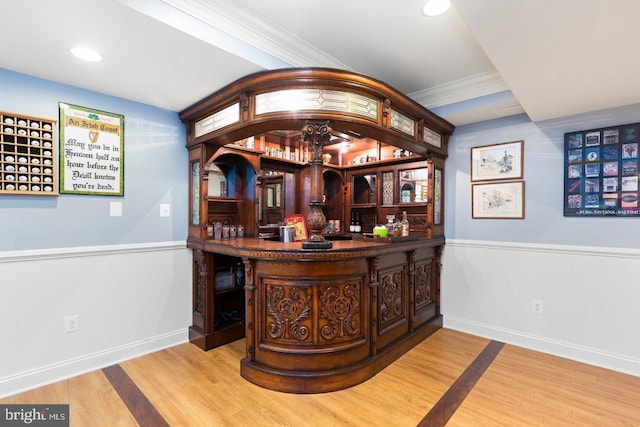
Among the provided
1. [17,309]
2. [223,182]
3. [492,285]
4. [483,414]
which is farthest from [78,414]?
[492,285]

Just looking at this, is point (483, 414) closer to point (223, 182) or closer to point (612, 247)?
point (612, 247)

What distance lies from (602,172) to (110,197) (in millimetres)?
4314

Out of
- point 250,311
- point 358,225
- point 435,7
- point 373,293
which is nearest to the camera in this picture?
point 435,7

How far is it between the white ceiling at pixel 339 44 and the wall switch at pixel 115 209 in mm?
950

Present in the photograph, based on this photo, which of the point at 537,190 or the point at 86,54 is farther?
the point at 537,190

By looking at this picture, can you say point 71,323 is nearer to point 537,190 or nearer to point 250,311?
point 250,311

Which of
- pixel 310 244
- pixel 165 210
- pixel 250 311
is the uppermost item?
pixel 165 210

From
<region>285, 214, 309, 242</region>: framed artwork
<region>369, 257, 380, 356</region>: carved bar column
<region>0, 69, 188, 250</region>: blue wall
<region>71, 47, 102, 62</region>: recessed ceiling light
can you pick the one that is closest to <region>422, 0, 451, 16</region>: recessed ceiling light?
<region>369, 257, 380, 356</region>: carved bar column

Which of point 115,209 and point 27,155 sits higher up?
point 27,155

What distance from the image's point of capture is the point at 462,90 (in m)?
3.08

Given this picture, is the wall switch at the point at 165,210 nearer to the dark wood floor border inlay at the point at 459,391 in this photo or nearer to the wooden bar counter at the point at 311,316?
the wooden bar counter at the point at 311,316

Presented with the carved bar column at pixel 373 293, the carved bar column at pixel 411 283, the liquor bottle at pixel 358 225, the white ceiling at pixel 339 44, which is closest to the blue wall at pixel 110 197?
the white ceiling at pixel 339 44

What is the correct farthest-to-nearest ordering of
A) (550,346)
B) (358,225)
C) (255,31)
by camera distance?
1. (358,225)
2. (550,346)
3. (255,31)

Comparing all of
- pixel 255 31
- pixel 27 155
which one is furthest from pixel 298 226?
pixel 27 155
